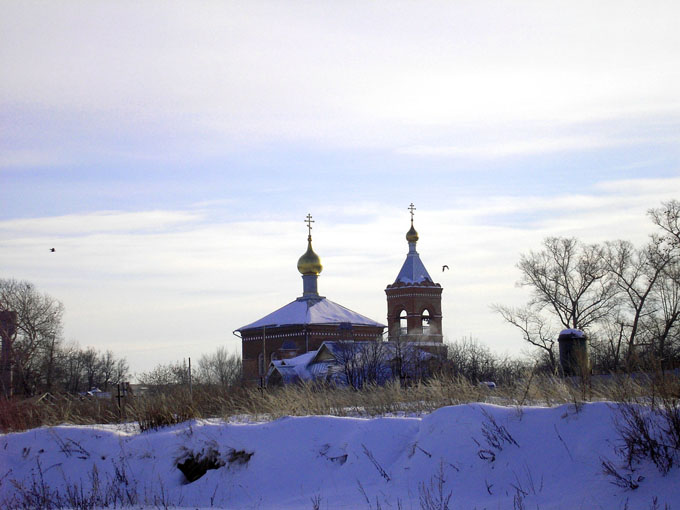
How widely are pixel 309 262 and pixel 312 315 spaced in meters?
3.49

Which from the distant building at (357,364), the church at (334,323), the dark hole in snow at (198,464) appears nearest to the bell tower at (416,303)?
the church at (334,323)

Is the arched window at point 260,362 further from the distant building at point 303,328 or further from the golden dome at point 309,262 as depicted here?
the golden dome at point 309,262

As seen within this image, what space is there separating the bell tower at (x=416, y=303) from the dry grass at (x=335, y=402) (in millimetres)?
32082

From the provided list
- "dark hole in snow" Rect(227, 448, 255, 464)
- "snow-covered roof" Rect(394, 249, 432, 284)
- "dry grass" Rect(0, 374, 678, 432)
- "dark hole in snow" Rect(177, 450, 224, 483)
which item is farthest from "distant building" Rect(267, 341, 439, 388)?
"dark hole in snow" Rect(227, 448, 255, 464)

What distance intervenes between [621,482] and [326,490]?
13.5 ft

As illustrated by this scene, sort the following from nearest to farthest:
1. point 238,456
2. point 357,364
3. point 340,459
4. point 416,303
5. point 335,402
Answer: point 340,459 < point 238,456 < point 335,402 < point 357,364 < point 416,303

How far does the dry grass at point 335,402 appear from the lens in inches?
519

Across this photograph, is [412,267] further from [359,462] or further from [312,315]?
[359,462]

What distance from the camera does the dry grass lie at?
1319 centimetres

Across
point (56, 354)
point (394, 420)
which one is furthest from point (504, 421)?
point (56, 354)

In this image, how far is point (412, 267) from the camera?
2101 inches

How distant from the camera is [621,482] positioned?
32.9 ft

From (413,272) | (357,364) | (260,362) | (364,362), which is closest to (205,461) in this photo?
(364,362)

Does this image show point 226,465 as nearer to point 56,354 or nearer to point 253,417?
point 253,417
